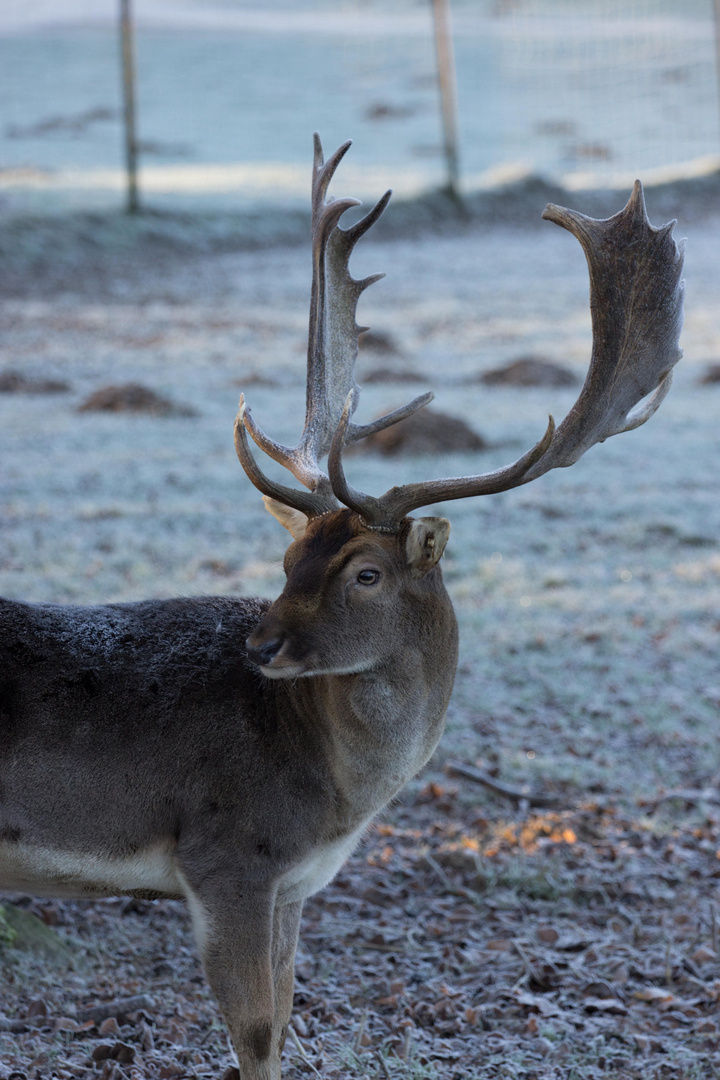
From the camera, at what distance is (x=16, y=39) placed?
44.7 metres

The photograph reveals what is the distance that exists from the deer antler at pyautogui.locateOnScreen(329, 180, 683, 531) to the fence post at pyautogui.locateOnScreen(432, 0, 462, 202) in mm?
24957

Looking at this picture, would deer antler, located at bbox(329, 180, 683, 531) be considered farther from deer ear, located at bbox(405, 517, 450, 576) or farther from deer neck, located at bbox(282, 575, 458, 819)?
deer neck, located at bbox(282, 575, 458, 819)

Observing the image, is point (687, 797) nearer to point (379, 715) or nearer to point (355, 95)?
point (379, 715)

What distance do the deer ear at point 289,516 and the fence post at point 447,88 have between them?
25.1 m

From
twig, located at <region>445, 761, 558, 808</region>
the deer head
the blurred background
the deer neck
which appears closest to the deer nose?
the deer head

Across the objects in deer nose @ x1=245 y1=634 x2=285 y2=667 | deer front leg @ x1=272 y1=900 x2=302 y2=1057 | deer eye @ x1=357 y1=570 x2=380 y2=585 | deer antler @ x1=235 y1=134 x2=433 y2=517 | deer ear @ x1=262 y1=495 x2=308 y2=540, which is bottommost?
deer front leg @ x1=272 y1=900 x2=302 y2=1057

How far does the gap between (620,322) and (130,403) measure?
1002 centimetres

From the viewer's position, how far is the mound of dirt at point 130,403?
43.2 ft

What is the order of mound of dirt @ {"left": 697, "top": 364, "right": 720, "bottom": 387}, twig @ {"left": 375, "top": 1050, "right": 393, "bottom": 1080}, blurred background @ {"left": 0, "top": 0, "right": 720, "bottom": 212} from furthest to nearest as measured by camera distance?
blurred background @ {"left": 0, "top": 0, "right": 720, "bottom": 212}
mound of dirt @ {"left": 697, "top": 364, "right": 720, "bottom": 387}
twig @ {"left": 375, "top": 1050, "right": 393, "bottom": 1080}

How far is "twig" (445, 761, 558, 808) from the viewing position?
590 centimetres

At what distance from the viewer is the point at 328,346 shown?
14.4 ft

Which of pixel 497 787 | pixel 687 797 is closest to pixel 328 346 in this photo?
pixel 497 787

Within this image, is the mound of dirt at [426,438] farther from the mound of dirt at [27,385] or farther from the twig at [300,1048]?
the twig at [300,1048]

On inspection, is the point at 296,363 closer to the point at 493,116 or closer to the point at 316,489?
the point at 316,489
